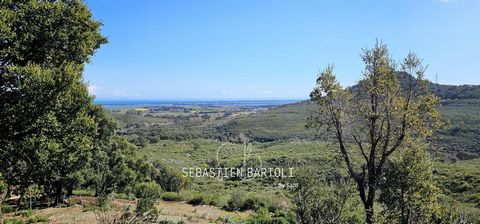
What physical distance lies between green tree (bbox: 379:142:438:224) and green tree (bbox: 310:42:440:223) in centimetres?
134

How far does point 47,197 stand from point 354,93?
21415mm

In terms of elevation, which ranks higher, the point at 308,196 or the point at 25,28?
the point at 25,28

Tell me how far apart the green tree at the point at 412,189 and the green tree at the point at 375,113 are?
134 cm

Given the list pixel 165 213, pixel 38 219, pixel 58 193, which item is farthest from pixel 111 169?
pixel 38 219

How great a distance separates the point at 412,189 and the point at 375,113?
338cm

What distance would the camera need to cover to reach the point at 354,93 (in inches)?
634

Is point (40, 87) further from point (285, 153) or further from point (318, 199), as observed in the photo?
point (285, 153)

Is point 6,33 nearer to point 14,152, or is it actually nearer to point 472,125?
point 14,152

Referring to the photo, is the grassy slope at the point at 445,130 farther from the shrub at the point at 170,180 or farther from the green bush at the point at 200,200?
the shrub at the point at 170,180

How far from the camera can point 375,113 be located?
14.7m

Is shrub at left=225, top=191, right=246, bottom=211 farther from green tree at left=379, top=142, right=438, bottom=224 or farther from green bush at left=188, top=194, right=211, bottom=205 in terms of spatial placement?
green tree at left=379, top=142, right=438, bottom=224

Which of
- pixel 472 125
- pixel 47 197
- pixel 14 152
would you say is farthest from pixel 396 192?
pixel 472 125

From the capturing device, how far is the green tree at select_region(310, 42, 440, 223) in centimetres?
1435

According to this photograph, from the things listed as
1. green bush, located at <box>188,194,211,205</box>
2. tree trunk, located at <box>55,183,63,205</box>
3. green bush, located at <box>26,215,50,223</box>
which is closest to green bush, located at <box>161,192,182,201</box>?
green bush, located at <box>188,194,211,205</box>
